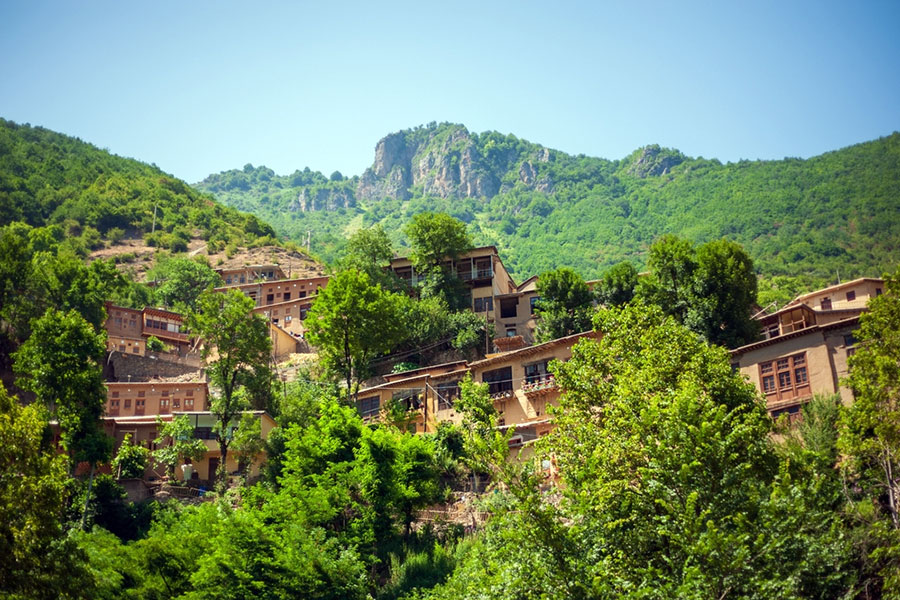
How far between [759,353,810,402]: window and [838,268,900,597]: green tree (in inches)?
390

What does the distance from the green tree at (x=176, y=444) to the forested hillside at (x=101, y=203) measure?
196 ft

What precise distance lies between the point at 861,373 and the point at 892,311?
2.23m

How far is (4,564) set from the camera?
22.5 meters

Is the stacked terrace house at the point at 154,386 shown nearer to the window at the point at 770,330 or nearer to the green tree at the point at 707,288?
the green tree at the point at 707,288

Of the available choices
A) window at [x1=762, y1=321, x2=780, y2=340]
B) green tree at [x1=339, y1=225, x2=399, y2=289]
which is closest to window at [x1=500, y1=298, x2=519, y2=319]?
green tree at [x1=339, y1=225, x2=399, y2=289]

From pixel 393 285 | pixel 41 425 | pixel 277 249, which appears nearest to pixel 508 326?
pixel 393 285

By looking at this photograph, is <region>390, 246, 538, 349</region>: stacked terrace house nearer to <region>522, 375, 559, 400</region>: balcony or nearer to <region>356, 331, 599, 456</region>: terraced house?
<region>356, 331, 599, 456</region>: terraced house

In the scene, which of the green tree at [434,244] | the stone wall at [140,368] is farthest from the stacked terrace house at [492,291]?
the stone wall at [140,368]

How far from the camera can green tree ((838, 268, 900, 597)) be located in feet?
87.1

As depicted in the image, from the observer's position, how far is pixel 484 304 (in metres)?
67.0

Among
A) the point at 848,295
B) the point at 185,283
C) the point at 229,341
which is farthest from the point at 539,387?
the point at 185,283

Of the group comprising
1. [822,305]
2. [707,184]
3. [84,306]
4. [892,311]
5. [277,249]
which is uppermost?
[707,184]

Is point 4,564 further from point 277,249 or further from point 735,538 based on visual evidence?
point 277,249

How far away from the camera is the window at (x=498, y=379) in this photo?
4769cm
